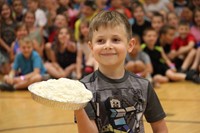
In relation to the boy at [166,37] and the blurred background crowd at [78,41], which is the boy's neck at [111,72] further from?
the boy at [166,37]

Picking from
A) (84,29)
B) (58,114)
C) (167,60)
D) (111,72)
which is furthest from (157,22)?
(111,72)

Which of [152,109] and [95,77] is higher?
[95,77]

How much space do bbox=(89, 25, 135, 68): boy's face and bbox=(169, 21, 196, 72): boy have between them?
194 inches

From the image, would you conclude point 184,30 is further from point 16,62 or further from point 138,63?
point 16,62

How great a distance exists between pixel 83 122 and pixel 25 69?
4.64 metres

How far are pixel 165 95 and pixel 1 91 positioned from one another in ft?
7.63

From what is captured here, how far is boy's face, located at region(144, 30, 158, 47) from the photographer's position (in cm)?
673

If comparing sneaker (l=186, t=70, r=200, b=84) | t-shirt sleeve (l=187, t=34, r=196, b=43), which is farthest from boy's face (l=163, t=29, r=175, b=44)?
sneaker (l=186, t=70, r=200, b=84)

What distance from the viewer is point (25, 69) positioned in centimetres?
643

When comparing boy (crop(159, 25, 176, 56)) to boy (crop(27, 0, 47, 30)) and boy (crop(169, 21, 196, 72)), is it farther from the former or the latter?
boy (crop(27, 0, 47, 30))

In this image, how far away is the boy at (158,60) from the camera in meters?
6.73

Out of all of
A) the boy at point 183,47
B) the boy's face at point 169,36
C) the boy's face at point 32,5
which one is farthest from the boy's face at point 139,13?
the boy's face at point 32,5

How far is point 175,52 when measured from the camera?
23.3 feet

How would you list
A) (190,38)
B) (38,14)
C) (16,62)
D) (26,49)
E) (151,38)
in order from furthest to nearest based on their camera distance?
(38,14)
(190,38)
(151,38)
(16,62)
(26,49)
